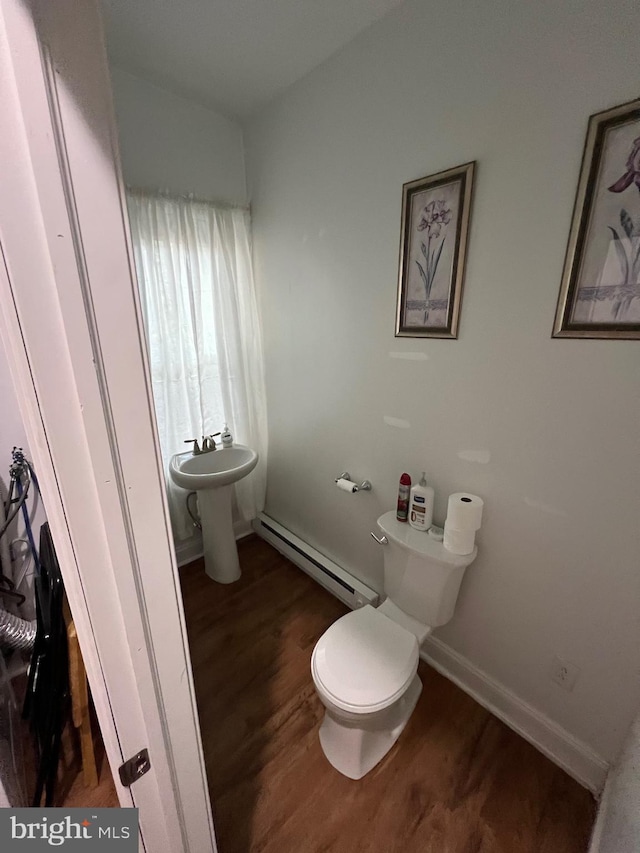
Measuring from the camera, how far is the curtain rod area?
1.63m

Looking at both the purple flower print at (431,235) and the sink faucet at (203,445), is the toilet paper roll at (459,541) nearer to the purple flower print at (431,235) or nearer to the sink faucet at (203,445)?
the purple flower print at (431,235)

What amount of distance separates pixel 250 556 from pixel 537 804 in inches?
69.4

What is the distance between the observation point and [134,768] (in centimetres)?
62

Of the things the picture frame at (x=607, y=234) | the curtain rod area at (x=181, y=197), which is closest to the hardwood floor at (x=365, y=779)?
the picture frame at (x=607, y=234)

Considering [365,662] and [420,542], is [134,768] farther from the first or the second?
[420,542]

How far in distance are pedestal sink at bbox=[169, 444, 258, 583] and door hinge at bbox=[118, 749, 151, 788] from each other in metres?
1.22

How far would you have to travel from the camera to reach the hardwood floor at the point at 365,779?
3.61 feet

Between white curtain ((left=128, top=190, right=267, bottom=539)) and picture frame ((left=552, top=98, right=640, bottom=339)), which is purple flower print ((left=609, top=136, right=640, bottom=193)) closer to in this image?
picture frame ((left=552, top=98, right=640, bottom=339))

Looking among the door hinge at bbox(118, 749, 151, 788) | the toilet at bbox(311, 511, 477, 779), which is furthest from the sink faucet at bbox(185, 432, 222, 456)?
the door hinge at bbox(118, 749, 151, 788)

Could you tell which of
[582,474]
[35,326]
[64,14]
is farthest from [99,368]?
[582,474]

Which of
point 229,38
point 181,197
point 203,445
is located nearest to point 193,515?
point 203,445

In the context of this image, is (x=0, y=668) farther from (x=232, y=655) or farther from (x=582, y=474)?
(x=582, y=474)

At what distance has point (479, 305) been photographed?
1214 mm

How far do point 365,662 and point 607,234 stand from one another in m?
1.55
